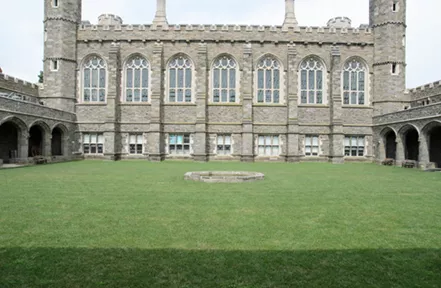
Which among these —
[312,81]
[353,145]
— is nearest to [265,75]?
[312,81]

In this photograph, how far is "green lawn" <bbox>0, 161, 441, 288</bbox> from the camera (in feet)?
12.1

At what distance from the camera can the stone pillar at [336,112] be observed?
84.3 feet

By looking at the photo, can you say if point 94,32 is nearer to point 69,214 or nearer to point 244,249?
point 69,214

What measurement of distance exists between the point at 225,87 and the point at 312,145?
961cm

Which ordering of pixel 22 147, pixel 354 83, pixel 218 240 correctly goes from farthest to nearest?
1. pixel 354 83
2. pixel 22 147
3. pixel 218 240

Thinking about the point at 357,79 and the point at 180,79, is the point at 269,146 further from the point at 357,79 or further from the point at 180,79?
the point at 357,79

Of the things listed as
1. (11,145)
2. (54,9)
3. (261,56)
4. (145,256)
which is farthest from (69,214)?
(54,9)

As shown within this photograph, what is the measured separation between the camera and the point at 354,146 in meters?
26.7

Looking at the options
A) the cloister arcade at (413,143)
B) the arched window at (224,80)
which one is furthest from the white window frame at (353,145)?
the arched window at (224,80)

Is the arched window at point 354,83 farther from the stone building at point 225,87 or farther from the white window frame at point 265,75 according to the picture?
the white window frame at point 265,75

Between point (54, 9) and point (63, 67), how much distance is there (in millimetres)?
5256

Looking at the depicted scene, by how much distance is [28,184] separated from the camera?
1080cm

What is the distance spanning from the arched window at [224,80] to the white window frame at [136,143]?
25.4 ft

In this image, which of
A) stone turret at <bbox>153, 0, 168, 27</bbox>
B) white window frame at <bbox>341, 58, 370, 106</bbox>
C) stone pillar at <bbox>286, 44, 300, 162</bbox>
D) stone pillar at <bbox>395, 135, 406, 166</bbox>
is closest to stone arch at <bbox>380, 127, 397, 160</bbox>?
stone pillar at <bbox>395, 135, 406, 166</bbox>
